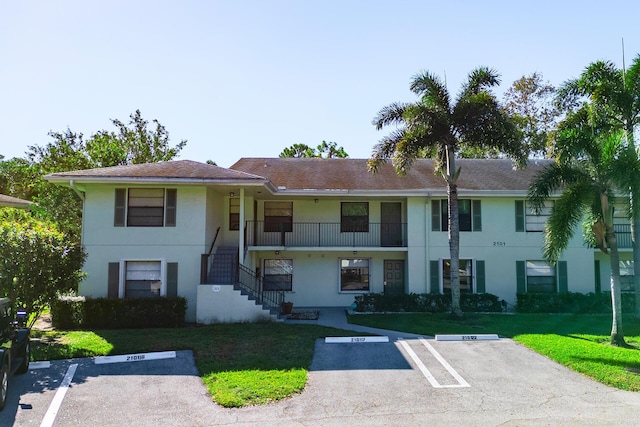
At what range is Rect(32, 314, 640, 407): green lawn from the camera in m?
8.10

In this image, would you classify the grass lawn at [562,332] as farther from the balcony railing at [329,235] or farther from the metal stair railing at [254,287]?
the balcony railing at [329,235]

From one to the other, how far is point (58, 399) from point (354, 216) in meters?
13.6

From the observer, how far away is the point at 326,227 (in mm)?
18906

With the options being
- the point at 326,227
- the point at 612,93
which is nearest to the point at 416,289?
the point at 326,227

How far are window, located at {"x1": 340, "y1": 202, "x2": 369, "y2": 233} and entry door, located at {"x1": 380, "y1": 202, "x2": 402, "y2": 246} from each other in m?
0.71

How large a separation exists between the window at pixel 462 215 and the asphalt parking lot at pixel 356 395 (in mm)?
8497

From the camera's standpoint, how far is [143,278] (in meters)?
14.9

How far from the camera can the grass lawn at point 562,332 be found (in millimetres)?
8898

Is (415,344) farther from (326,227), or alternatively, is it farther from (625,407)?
(326,227)

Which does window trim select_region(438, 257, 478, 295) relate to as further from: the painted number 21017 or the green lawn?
the painted number 21017

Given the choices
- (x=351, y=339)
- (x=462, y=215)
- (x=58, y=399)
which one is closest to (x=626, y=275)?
(x=462, y=215)

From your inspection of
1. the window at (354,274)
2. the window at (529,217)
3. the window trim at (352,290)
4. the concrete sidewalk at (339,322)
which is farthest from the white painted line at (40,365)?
the window at (529,217)

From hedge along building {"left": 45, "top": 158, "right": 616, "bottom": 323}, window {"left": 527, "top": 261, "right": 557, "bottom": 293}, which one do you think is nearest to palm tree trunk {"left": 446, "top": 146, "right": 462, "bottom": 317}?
hedge along building {"left": 45, "top": 158, "right": 616, "bottom": 323}

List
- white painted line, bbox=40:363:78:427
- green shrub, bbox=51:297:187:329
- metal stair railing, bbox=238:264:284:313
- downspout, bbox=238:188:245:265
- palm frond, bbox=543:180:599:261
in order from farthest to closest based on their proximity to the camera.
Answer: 1. downspout, bbox=238:188:245:265
2. metal stair railing, bbox=238:264:284:313
3. green shrub, bbox=51:297:187:329
4. palm frond, bbox=543:180:599:261
5. white painted line, bbox=40:363:78:427
